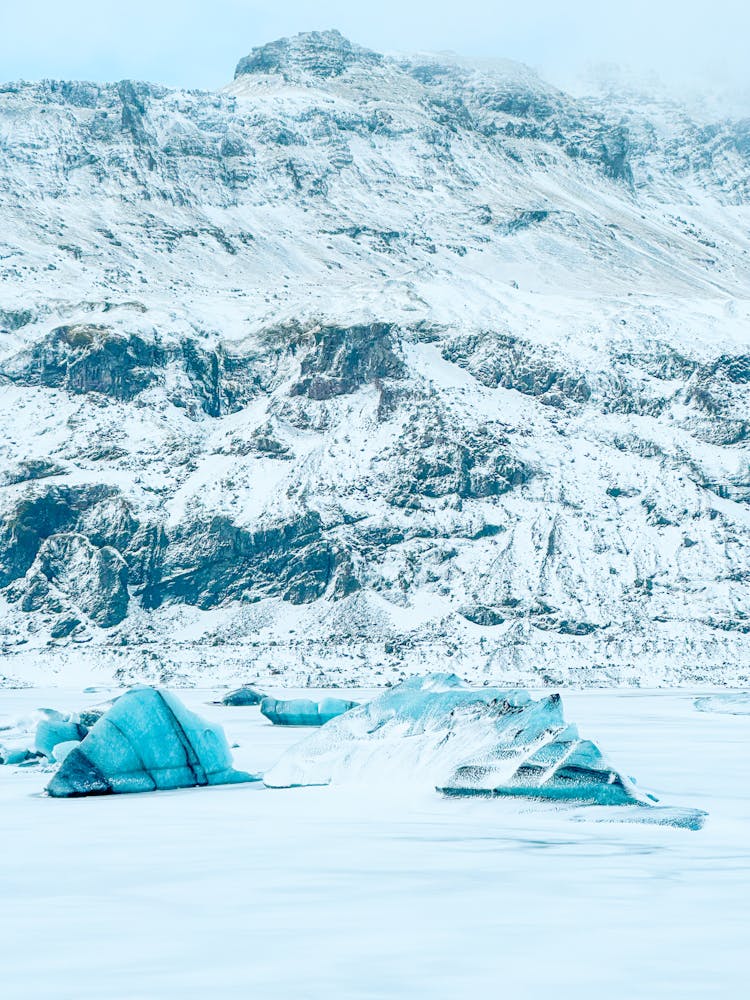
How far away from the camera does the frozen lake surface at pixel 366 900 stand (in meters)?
6.92

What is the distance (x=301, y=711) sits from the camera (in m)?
41.6

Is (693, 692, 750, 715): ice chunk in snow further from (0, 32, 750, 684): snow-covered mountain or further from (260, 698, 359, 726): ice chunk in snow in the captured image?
(0, 32, 750, 684): snow-covered mountain

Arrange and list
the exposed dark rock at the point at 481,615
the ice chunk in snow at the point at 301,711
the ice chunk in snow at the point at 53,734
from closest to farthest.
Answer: the ice chunk in snow at the point at 53,734
the ice chunk in snow at the point at 301,711
the exposed dark rock at the point at 481,615

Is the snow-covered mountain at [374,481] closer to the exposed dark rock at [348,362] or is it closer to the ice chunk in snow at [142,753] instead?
the exposed dark rock at [348,362]

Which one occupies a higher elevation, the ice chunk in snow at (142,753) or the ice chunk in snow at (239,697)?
the ice chunk in snow at (142,753)

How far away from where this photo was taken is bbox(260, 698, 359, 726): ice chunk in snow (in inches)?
1635

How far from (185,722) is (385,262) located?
608ft

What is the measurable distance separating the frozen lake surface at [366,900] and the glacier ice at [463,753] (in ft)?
1.54

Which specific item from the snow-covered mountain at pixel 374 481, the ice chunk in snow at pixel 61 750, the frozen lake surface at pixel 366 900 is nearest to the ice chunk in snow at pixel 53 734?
the ice chunk in snow at pixel 61 750

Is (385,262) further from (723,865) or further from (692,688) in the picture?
(723,865)

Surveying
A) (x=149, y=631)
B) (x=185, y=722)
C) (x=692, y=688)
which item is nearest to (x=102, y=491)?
(x=149, y=631)

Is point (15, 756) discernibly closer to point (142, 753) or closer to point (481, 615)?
point (142, 753)

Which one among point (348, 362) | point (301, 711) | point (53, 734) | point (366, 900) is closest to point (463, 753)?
point (366, 900)

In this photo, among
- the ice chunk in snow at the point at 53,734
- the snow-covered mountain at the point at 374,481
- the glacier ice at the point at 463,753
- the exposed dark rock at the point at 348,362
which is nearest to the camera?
the glacier ice at the point at 463,753
